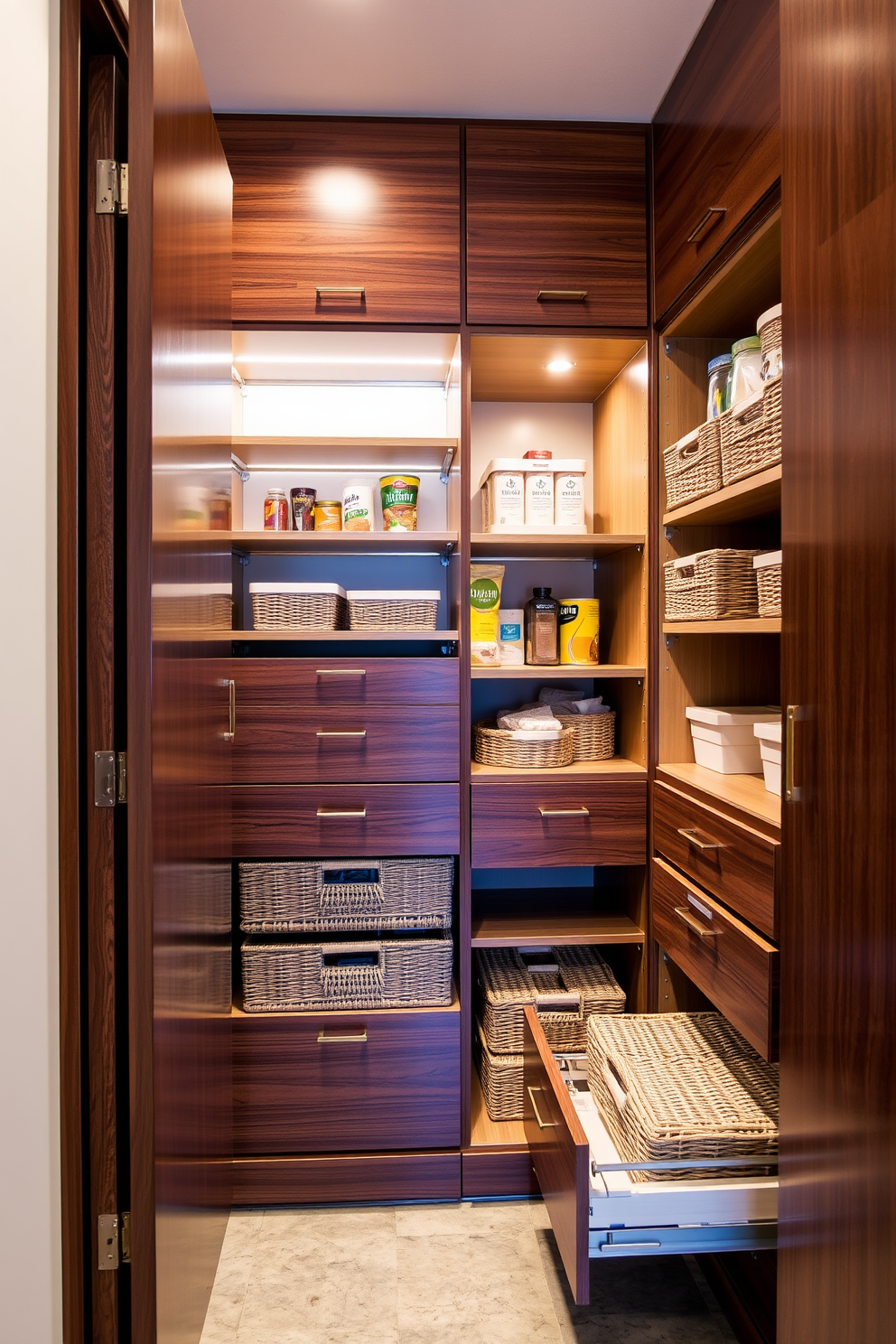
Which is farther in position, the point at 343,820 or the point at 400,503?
the point at 400,503

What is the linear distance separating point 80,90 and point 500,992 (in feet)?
6.36

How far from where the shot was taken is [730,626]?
1.58 meters

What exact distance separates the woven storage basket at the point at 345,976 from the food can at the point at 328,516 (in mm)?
1012

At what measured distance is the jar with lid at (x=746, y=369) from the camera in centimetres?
159

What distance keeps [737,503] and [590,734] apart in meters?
A: 0.76

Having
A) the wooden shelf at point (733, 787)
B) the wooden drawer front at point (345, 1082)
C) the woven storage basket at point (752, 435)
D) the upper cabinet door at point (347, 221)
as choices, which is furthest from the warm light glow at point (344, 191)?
the wooden drawer front at point (345, 1082)

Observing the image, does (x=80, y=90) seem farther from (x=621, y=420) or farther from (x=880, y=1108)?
(x=880, y=1108)

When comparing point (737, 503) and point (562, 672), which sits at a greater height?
point (737, 503)

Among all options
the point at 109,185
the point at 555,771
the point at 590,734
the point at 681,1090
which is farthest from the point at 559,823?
the point at 109,185

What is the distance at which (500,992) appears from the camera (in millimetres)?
2041

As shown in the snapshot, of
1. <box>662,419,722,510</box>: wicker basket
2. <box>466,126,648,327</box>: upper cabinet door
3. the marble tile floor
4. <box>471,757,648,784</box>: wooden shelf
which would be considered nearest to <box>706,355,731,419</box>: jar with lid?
<box>662,419,722,510</box>: wicker basket

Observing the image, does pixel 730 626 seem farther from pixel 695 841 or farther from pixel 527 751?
pixel 527 751

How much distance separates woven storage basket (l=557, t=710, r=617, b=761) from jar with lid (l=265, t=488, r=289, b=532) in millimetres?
872

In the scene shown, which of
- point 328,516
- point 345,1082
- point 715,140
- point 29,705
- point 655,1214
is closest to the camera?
point 29,705
